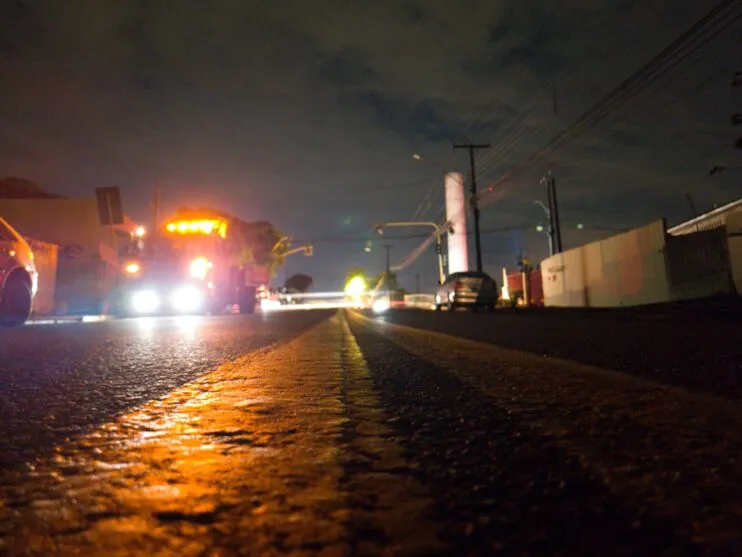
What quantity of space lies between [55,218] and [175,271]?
12379 millimetres

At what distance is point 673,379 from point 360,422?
246 centimetres

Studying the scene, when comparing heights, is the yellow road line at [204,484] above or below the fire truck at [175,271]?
below

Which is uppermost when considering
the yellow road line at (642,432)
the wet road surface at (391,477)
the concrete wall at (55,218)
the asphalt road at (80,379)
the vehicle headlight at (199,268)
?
the concrete wall at (55,218)

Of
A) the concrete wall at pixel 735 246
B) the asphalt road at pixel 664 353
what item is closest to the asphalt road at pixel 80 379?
the asphalt road at pixel 664 353

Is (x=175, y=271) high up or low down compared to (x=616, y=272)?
up

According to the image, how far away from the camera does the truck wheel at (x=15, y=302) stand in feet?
31.7

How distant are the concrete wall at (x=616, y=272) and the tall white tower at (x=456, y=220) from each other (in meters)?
14.3

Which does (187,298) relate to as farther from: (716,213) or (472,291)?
(716,213)

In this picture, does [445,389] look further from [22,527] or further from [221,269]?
[221,269]

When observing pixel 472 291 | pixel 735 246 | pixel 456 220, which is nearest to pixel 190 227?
pixel 472 291

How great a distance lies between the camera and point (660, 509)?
1291 mm

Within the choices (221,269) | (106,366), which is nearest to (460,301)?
(221,269)

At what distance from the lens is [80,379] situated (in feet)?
13.3

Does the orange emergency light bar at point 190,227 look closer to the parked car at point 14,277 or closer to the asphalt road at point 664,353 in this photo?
the parked car at point 14,277
